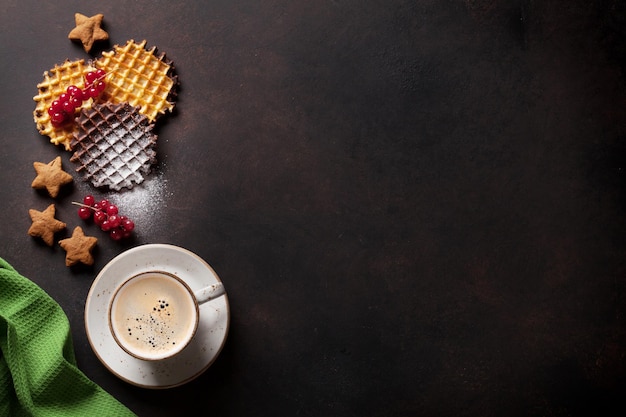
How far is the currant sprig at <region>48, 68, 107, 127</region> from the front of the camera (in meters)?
2.12

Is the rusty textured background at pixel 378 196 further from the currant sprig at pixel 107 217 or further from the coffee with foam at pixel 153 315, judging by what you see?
the coffee with foam at pixel 153 315

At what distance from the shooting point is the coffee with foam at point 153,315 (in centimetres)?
193

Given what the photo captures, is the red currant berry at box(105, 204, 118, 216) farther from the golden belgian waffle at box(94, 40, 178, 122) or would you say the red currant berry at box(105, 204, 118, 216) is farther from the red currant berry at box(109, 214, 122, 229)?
the golden belgian waffle at box(94, 40, 178, 122)

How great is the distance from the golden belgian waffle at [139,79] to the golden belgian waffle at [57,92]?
7cm

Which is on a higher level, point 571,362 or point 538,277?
point 538,277

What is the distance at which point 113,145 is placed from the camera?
84.4 inches

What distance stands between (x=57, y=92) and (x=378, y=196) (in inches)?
42.0

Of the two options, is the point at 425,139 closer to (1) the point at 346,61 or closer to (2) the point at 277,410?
(1) the point at 346,61

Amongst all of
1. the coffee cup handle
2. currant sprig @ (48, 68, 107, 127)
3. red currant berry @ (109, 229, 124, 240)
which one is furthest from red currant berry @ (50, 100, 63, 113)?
the coffee cup handle

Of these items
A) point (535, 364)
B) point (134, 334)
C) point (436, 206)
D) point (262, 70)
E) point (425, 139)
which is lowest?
point (535, 364)

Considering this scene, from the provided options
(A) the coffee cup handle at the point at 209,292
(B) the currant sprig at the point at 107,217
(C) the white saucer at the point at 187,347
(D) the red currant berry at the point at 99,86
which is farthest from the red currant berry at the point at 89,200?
(A) the coffee cup handle at the point at 209,292

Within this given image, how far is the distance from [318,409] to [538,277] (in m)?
0.81

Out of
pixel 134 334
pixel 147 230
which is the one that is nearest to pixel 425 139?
pixel 147 230

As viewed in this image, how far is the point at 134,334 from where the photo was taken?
1.95 metres
